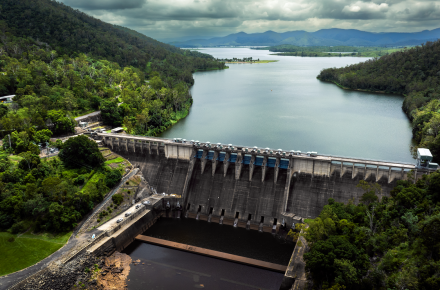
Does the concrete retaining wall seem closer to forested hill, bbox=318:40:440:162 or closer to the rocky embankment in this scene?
the rocky embankment

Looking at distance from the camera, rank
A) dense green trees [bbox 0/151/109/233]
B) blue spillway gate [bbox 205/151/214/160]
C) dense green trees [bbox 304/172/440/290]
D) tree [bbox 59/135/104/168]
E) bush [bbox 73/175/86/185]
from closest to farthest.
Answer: dense green trees [bbox 304/172/440/290]
dense green trees [bbox 0/151/109/233]
bush [bbox 73/175/86/185]
blue spillway gate [bbox 205/151/214/160]
tree [bbox 59/135/104/168]

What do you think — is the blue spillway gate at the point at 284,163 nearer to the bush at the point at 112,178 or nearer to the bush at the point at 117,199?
the bush at the point at 117,199

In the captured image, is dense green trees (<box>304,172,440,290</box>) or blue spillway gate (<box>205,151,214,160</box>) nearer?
dense green trees (<box>304,172,440,290</box>)

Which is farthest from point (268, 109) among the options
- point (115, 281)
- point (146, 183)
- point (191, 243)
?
point (115, 281)

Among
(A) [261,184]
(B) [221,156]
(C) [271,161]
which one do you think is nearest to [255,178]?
(A) [261,184]

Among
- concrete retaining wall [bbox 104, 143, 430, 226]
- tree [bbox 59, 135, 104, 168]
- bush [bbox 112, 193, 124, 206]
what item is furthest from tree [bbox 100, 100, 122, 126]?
bush [bbox 112, 193, 124, 206]

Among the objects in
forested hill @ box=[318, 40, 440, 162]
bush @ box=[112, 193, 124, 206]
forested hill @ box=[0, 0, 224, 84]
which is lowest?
bush @ box=[112, 193, 124, 206]

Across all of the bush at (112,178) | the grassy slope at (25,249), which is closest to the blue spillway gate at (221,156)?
the bush at (112,178)

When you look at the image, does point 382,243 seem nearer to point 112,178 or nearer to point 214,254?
point 214,254
